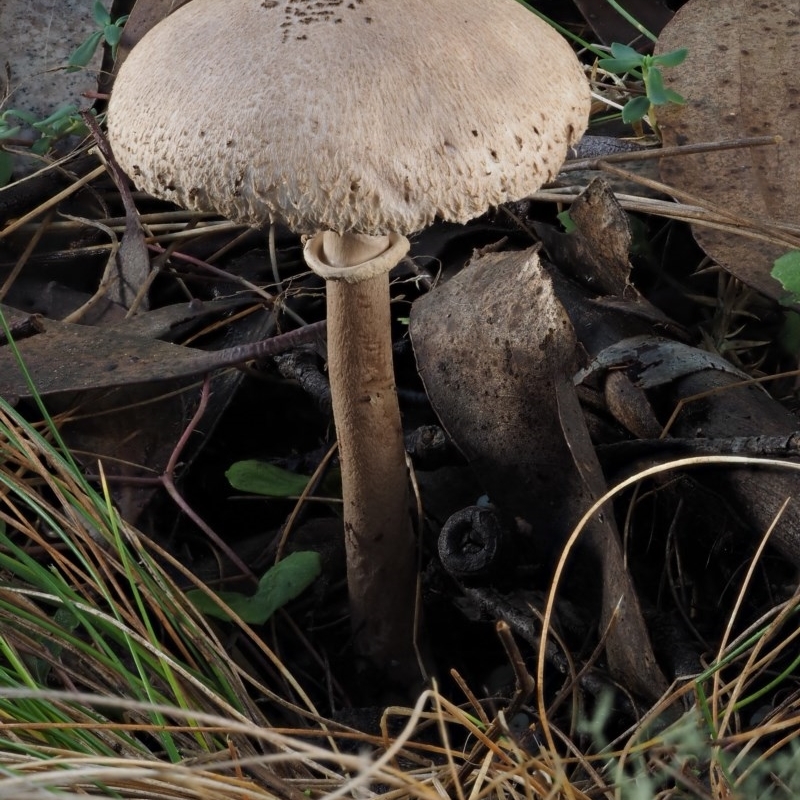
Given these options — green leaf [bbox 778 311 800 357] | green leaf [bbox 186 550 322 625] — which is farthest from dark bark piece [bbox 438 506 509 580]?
green leaf [bbox 778 311 800 357]

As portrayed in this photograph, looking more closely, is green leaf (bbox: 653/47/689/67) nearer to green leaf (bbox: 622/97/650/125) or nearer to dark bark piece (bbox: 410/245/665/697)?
green leaf (bbox: 622/97/650/125)

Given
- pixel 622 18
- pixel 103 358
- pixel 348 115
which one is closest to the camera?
pixel 348 115

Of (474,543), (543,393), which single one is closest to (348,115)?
(543,393)

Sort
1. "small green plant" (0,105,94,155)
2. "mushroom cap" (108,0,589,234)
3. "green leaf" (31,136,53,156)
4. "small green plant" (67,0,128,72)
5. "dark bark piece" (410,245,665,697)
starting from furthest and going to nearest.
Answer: "green leaf" (31,136,53,156) → "small green plant" (0,105,94,155) → "small green plant" (67,0,128,72) → "dark bark piece" (410,245,665,697) → "mushroom cap" (108,0,589,234)

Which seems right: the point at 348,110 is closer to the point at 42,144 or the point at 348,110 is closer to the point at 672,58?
the point at 672,58

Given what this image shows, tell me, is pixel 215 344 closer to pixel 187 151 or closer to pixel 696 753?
pixel 187 151
